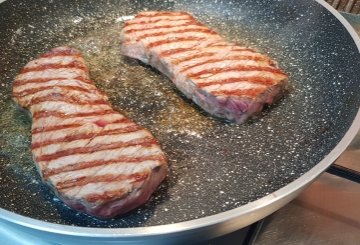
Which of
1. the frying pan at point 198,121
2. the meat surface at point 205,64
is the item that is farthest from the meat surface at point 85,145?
the meat surface at point 205,64

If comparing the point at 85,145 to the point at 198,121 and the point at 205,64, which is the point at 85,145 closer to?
the point at 198,121

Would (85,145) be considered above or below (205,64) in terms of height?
below

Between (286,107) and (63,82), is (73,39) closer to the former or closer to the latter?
(63,82)

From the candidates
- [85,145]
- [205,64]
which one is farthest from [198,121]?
[85,145]

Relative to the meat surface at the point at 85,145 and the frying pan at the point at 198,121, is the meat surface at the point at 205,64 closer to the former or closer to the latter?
the frying pan at the point at 198,121

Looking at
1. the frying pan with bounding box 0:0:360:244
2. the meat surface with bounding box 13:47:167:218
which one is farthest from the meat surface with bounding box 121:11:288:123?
the meat surface with bounding box 13:47:167:218

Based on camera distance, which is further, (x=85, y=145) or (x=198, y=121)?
(x=198, y=121)
